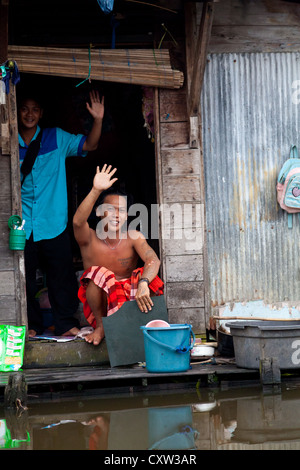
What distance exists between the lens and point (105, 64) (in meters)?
7.18

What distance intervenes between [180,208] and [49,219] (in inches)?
53.6

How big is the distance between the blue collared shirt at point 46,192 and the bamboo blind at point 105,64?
809 millimetres

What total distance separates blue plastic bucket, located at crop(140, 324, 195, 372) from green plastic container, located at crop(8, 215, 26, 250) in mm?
1467

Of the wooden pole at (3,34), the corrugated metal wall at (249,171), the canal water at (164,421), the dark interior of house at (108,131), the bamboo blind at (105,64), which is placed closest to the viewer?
the canal water at (164,421)

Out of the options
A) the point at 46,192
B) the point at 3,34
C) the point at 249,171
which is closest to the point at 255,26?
the point at 249,171

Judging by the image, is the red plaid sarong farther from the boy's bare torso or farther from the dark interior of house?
the dark interior of house

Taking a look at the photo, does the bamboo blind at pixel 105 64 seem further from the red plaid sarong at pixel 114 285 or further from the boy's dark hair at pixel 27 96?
the red plaid sarong at pixel 114 285

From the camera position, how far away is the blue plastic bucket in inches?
245

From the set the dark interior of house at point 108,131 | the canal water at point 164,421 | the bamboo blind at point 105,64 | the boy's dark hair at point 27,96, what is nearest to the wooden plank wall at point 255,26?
the bamboo blind at point 105,64

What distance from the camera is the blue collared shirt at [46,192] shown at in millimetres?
7453

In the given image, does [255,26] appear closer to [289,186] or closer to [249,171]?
[249,171]

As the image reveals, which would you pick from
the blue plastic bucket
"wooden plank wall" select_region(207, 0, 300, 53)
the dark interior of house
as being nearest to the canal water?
the blue plastic bucket
